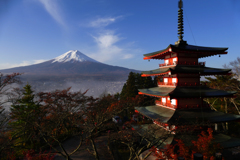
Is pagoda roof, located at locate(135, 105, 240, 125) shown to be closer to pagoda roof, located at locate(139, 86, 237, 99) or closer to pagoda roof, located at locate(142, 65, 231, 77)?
pagoda roof, located at locate(139, 86, 237, 99)

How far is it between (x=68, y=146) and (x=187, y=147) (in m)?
12.4

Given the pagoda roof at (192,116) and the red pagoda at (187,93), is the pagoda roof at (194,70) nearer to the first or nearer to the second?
the red pagoda at (187,93)

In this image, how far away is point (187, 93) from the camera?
31.3ft

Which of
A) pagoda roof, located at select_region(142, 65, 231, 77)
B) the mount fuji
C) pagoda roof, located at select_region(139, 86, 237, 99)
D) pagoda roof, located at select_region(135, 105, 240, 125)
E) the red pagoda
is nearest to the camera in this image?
pagoda roof, located at select_region(135, 105, 240, 125)

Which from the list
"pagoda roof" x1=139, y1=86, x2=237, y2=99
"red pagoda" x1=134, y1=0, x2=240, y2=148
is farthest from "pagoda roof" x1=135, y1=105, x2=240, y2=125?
"pagoda roof" x1=139, y1=86, x2=237, y2=99

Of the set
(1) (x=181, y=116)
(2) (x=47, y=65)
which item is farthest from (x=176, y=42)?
(2) (x=47, y=65)

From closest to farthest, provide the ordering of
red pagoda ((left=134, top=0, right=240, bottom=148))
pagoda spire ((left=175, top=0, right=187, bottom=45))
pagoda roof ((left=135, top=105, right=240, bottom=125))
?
pagoda roof ((left=135, top=105, right=240, bottom=125)) → red pagoda ((left=134, top=0, right=240, bottom=148)) → pagoda spire ((left=175, top=0, right=187, bottom=45))

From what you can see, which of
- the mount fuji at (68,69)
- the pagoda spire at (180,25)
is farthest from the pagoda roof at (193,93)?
the mount fuji at (68,69)

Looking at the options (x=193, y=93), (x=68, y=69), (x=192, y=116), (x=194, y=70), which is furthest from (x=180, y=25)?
(x=68, y=69)

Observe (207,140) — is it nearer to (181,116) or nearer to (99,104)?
(181,116)

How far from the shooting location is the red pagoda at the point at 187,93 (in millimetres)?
9016

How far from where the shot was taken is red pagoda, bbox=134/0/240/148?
9016 mm

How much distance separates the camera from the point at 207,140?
785 cm

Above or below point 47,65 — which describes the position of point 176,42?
below
